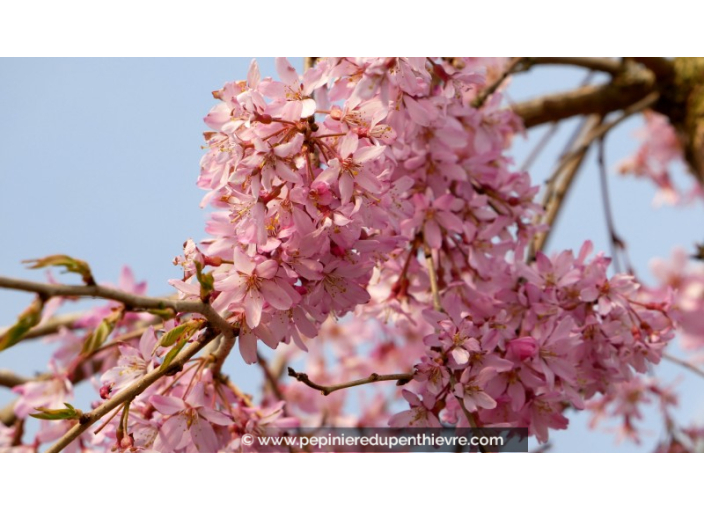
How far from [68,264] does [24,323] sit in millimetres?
68

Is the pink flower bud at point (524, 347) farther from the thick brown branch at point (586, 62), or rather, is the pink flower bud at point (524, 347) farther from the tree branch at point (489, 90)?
the thick brown branch at point (586, 62)

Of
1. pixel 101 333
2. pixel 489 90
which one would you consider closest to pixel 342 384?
pixel 101 333

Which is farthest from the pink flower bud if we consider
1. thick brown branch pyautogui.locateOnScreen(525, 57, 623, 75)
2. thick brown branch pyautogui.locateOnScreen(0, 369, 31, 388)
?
thick brown branch pyautogui.locateOnScreen(0, 369, 31, 388)

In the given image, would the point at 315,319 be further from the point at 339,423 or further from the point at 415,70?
the point at 339,423

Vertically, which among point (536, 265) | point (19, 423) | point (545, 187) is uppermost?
point (545, 187)

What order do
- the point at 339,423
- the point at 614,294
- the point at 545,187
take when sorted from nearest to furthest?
the point at 614,294, the point at 545,187, the point at 339,423

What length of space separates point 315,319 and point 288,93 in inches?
10.7

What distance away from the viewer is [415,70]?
90cm

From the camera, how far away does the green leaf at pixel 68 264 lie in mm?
674

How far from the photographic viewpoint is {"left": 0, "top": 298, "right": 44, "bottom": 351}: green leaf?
64 cm

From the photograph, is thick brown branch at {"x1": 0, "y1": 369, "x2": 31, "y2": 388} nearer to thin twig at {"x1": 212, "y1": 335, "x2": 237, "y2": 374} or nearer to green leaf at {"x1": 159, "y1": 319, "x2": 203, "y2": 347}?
thin twig at {"x1": 212, "y1": 335, "x2": 237, "y2": 374}

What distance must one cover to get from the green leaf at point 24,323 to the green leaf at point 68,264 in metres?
0.05

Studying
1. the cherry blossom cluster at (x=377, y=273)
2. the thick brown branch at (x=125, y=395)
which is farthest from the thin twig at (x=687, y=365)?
the thick brown branch at (x=125, y=395)
